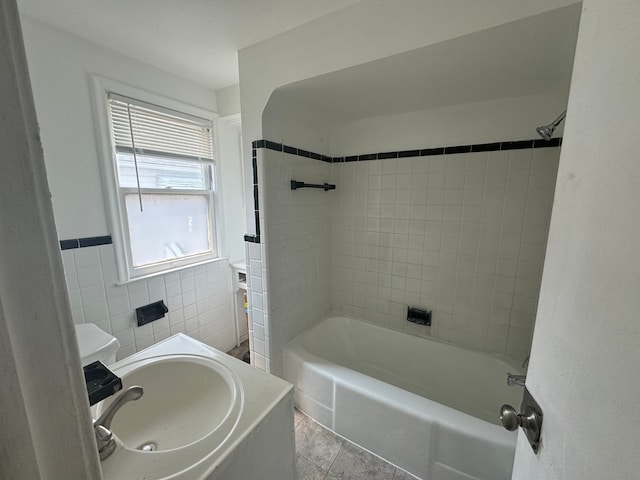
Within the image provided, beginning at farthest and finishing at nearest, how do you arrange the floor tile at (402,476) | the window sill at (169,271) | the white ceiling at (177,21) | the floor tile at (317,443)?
1. the window sill at (169,271)
2. the floor tile at (317,443)
3. the floor tile at (402,476)
4. the white ceiling at (177,21)

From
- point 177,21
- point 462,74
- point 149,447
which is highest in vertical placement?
point 177,21

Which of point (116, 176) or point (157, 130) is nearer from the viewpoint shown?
point (116, 176)

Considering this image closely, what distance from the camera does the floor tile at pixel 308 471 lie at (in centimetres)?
134

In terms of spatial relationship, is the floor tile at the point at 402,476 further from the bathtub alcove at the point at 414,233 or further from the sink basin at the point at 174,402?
the sink basin at the point at 174,402

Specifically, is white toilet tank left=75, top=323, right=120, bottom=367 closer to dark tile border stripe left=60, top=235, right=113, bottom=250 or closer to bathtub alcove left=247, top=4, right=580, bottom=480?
dark tile border stripe left=60, top=235, right=113, bottom=250

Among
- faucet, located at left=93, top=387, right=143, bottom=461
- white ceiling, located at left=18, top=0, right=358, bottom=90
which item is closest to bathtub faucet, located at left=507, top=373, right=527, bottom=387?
faucet, located at left=93, top=387, right=143, bottom=461

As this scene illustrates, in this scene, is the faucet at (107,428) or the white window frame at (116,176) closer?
the faucet at (107,428)

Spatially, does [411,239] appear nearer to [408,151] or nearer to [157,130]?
[408,151]

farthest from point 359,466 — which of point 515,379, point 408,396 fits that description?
point 515,379

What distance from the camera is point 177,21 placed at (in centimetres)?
129

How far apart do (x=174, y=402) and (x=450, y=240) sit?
180 cm

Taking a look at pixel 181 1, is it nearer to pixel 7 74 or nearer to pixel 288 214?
pixel 288 214

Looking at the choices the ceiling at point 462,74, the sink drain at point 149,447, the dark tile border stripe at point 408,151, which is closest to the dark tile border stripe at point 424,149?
the dark tile border stripe at point 408,151

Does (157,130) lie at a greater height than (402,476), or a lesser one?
greater
